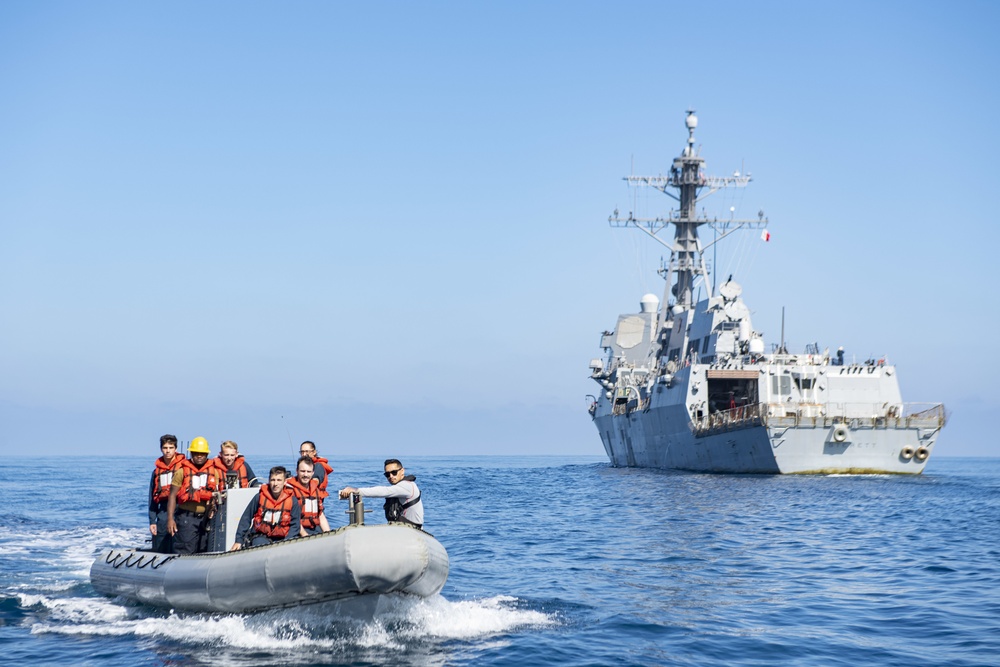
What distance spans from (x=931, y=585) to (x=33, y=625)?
43.3ft

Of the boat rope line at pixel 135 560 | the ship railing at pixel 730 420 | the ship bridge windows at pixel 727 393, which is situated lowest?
the boat rope line at pixel 135 560

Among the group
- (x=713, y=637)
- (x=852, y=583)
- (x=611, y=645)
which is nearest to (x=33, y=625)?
(x=611, y=645)

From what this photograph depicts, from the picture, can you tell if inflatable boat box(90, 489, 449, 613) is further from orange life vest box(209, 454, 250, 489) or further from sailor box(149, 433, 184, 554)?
orange life vest box(209, 454, 250, 489)

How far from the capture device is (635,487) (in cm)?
4109

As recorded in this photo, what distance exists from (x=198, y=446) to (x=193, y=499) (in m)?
0.78

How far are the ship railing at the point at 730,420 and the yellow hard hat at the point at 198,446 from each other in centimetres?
2846

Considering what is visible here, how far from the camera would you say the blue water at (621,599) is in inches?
473

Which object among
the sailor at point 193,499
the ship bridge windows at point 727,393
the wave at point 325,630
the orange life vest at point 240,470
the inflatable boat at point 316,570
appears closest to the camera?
the inflatable boat at point 316,570

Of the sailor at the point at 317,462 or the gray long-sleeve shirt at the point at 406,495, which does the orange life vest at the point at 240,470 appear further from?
the gray long-sleeve shirt at the point at 406,495

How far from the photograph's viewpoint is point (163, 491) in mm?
14750

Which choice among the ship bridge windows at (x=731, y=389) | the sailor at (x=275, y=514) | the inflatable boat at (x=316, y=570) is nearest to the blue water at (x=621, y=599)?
the inflatable boat at (x=316, y=570)

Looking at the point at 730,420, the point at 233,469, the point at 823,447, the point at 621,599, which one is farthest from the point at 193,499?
the point at 730,420

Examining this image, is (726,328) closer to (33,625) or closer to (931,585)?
(931,585)

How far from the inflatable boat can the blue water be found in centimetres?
30
